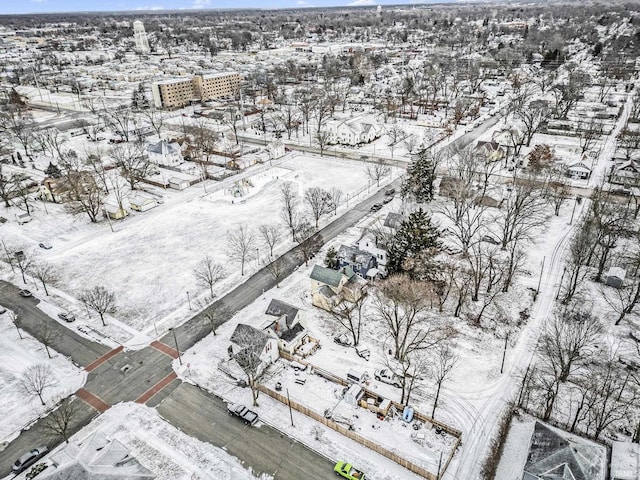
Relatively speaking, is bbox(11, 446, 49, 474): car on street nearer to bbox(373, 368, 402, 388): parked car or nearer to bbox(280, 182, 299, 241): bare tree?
bbox(373, 368, 402, 388): parked car

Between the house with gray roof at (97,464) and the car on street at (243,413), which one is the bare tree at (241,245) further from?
the house with gray roof at (97,464)

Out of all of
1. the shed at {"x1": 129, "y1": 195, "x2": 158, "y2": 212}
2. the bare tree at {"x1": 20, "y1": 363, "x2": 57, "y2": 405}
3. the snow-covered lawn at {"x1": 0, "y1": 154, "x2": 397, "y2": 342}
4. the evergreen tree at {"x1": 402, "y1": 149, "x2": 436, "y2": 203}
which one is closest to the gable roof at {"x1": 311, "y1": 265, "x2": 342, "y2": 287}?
the snow-covered lawn at {"x1": 0, "y1": 154, "x2": 397, "y2": 342}

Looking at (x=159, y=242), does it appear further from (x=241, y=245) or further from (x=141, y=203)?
(x=241, y=245)

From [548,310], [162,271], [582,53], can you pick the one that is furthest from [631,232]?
[582,53]

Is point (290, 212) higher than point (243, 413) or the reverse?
higher

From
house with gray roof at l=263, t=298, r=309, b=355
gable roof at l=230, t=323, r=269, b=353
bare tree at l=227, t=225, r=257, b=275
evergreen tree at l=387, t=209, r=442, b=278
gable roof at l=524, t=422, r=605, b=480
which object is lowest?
bare tree at l=227, t=225, r=257, b=275

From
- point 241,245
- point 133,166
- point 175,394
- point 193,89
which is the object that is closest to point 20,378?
point 175,394

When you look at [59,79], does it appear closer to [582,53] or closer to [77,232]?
[77,232]
